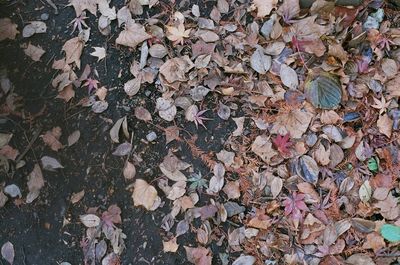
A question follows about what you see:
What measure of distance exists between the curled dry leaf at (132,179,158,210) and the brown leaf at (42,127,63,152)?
36 cm

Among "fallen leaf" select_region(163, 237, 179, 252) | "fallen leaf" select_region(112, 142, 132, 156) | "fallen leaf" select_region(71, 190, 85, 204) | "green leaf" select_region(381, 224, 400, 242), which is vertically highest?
"fallen leaf" select_region(112, 142, 132, 156)

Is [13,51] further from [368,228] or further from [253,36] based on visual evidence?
[368,228]

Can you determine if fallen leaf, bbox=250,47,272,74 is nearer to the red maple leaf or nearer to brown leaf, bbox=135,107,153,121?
the red maple leaf

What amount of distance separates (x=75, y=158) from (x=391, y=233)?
4.08ft

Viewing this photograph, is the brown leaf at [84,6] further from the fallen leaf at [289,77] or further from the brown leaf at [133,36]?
the fallen leaf at [289,77]

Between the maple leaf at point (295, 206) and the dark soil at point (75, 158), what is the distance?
333mm

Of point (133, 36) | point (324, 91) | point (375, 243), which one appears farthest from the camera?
point (133, 36)

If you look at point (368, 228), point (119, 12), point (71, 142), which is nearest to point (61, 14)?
point (119, 12)

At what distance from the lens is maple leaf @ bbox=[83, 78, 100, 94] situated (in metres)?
2.34

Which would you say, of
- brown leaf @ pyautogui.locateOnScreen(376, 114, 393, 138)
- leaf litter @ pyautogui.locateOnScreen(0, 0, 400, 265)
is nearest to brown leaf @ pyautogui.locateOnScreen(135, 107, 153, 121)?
leaf litter @ pyautogui.locateOnScreen(0, 0, 400, 265)

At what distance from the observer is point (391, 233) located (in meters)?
2.15

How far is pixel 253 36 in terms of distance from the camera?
2.37 meters

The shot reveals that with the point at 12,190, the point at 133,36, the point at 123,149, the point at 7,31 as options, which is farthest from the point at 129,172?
the point at 7,31

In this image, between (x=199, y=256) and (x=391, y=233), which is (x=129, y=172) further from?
(x=391, y=233)
